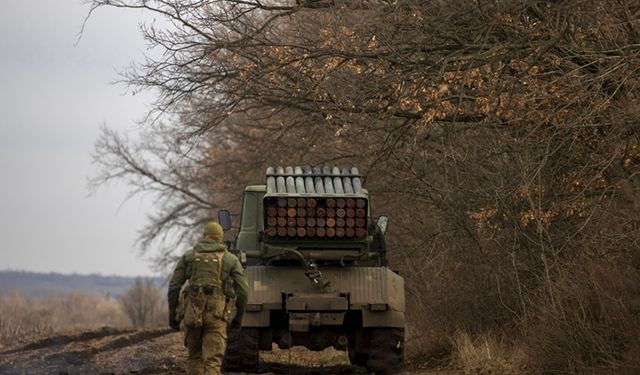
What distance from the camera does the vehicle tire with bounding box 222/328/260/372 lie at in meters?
16.7

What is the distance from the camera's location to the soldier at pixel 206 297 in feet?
43.5

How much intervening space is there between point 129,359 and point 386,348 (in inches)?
272

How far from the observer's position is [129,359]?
22.3 meters

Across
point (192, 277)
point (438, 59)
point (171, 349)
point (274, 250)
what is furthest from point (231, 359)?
point (171, 349)

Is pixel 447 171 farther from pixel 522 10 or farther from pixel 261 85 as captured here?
pixel 522 10

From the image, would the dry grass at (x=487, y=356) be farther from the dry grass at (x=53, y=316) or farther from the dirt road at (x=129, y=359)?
the dry grass at (x=53, y=316)

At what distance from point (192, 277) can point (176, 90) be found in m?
7.68

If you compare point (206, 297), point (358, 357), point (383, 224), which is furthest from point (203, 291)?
point (383, 224)

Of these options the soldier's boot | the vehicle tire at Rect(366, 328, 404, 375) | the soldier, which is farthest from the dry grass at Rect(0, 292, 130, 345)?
the soldier's boot

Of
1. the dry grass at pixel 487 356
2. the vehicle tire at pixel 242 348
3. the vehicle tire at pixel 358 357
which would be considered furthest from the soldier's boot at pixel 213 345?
the dry grass at pixel 487 356

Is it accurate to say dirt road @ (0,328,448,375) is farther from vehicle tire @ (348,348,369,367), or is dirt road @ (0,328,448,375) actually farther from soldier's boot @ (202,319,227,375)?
soldier's boot @ (202,319,227,375)

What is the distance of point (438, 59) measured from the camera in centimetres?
1758

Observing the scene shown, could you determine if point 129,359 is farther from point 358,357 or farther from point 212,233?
point 212,233

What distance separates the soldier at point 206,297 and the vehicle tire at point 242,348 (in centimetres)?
315
